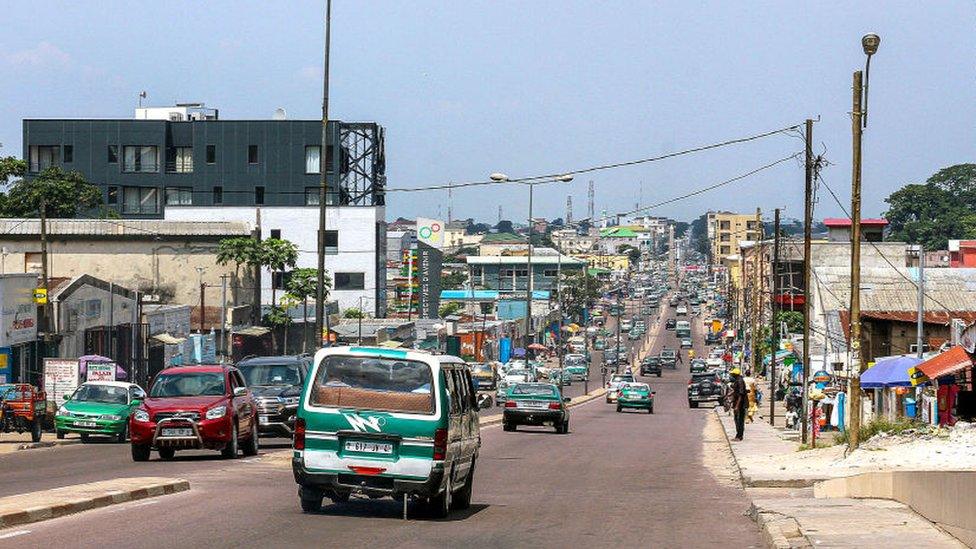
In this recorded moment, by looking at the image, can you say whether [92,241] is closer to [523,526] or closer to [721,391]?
[721,391]

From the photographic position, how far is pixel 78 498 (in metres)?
16.9

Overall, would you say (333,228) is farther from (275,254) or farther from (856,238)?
(856,238)

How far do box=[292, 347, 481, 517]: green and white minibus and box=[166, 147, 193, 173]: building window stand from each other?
386 ft

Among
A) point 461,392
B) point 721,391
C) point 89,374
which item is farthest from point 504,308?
point 461,392

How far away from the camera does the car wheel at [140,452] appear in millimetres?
26938

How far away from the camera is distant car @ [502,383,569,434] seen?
44.6 metres

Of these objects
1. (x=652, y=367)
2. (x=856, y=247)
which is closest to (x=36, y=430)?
(x=856, y=247)

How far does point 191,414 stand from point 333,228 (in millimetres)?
103923

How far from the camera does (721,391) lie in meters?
80.1

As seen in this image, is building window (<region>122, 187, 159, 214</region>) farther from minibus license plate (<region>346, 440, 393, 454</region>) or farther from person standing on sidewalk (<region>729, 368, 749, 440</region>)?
minibus license plate (<region>346, 440, 393, 454</region>)

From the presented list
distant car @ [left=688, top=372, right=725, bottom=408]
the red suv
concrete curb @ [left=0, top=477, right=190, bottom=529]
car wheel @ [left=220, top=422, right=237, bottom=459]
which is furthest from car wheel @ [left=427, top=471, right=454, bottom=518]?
Result: distant car @ [left=688, top=372, right=725, bottom=408]

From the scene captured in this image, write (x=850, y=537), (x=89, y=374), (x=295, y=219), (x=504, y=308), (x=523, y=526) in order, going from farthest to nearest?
1. (x=504, y=308)
2. (x=295, y=219)
3. (x=89, y=374)
4. (x=523, y=526)
5. (x=850, y=537)

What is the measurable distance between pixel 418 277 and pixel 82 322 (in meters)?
99.4

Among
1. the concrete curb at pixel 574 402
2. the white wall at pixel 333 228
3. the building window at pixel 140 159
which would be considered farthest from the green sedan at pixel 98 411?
the building window at pixel 140 159
